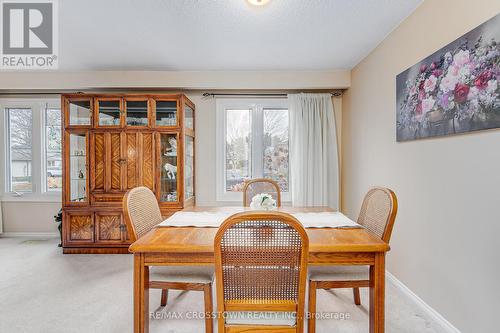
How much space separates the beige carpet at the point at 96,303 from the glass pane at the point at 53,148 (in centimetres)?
130

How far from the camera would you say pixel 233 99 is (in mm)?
4012

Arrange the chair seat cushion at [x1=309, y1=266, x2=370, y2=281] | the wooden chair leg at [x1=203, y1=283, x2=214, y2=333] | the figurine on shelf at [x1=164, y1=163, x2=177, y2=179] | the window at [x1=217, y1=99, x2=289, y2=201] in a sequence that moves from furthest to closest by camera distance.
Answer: the window at [x1=217, y1=99, x2=289, y2=201], the figurine on shelf at [x1=164, y1=163, x2=177, y2=179], the chair seat cushion at [x1=309, y1=266, x2=370, y2=281], the wooden chair leg at [x1=203, y1=283, x2=214, y2=333]

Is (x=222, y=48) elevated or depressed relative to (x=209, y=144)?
elevated

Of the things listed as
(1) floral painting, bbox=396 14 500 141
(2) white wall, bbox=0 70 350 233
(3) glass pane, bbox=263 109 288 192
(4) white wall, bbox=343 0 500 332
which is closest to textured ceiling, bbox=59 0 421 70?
(2) white wall, bbox=0 70 350 233

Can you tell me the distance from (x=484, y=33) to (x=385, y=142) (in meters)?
1.31

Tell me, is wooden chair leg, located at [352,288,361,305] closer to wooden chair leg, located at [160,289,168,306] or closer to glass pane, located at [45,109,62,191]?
wooden chair leg, located at [160,289,168,306]

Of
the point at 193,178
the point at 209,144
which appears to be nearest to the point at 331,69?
the point at 209,144

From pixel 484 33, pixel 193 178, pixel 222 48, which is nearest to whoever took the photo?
pixel 484 33

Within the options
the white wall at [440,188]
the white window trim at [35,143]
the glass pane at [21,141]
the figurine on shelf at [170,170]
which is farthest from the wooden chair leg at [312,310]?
the glass pane at [21,141]

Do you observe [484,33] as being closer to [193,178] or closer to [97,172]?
[193,178]

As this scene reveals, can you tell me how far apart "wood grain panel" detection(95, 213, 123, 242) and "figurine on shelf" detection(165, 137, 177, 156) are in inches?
38.5

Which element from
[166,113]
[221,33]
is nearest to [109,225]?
[166,113]

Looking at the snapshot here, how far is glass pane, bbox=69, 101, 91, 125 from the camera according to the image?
3.46 meters

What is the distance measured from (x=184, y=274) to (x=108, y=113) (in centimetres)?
257
